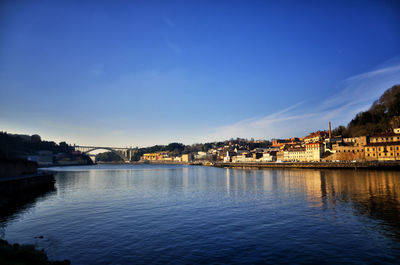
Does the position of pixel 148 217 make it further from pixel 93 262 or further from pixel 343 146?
pixel 343 146

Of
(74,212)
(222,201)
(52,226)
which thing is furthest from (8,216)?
(222,201)

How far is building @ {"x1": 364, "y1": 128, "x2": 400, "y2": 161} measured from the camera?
76812 mm

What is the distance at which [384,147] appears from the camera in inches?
3120

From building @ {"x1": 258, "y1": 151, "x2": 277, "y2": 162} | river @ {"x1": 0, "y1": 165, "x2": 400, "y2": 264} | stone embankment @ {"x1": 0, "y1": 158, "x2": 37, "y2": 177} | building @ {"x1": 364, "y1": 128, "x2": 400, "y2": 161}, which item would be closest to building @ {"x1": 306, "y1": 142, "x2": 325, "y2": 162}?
building @ {"x1": 364, "y1": 128, "x2": 400, "y2": 161}

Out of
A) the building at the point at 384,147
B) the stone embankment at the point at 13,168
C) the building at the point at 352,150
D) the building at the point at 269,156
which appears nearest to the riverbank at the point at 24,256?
the stone embankment at the point at 13,168

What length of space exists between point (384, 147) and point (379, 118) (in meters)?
37.4

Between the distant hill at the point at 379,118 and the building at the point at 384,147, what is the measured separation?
32.5 ft

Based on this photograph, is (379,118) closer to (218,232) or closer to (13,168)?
(218,232)

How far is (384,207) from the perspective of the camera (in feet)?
67.2

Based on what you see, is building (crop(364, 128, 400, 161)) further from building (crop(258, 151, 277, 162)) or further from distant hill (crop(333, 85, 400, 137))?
building (crop(258, 151, 277, 162))

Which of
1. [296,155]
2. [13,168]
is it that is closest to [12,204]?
[13,168]

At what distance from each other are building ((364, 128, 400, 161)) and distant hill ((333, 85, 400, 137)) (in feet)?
32.5

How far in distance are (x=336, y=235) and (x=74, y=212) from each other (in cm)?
1961

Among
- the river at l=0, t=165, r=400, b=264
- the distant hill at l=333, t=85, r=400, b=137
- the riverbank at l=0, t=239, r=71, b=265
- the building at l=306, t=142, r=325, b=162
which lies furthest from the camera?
the building at l=306, t=142, r=325, b=162
